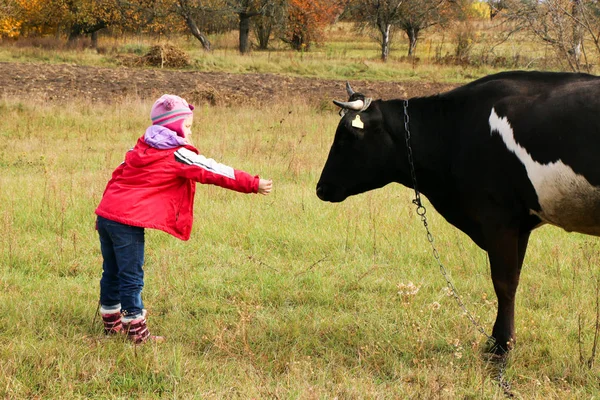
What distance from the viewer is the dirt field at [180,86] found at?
1650cm

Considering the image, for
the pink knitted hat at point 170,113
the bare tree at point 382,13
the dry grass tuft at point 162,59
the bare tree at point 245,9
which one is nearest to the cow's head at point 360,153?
the pink knitted hat at point 170,113

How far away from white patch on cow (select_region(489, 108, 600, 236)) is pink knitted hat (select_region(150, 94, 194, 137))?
2051mm

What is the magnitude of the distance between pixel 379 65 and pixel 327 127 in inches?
661

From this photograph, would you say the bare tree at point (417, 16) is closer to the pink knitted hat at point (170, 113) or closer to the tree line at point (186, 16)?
the tree line at point (186, 16)

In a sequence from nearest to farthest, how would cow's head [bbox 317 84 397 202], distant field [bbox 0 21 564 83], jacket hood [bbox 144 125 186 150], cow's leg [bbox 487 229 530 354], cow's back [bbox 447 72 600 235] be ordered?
cow's back [bbox 447 72 600 235]
cow's leg [bbox 487 229 530 354]
jacket hood [bbox 144 125 186 150]
cow's head [bbox 317 84 397 202]
distant field [bbox 0 21 564 83]

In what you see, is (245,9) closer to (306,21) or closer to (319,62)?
(306,21)

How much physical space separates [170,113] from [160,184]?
1.58 ft

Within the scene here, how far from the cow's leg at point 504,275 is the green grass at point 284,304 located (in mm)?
186

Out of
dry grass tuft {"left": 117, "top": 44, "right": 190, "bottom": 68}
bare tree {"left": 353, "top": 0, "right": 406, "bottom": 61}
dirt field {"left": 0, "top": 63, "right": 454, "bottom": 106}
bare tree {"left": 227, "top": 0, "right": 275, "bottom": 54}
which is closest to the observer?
dirt field {"left": 0, "top": 63, "right": 454, "bottom": 106}

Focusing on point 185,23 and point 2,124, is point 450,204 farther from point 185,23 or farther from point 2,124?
point 185,23

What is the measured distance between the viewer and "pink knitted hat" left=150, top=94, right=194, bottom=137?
439 centimetres

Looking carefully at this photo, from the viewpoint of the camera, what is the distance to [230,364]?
4.17m

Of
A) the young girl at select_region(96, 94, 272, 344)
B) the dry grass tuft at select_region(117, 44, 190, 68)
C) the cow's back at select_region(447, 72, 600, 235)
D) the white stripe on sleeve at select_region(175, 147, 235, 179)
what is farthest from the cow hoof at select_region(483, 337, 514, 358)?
the dry grass tuft at select_region(117, 44, 190, 68)

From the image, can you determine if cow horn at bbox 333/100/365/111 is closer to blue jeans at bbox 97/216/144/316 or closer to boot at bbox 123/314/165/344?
blue jeans at bbox 97/216/144/316
